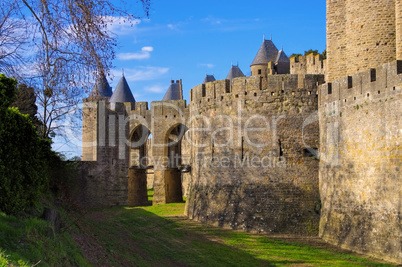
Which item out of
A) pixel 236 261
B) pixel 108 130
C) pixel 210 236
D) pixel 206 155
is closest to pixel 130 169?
pixel 108 130

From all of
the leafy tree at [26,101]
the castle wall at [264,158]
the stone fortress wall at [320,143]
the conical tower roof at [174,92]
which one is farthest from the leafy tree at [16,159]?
the conical tower roof at [174,92]

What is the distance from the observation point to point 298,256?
47.4 ft

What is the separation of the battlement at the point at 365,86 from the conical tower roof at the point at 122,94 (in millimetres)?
22235

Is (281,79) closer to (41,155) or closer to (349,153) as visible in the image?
(349,153)

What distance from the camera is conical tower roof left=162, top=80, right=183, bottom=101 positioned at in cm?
4144

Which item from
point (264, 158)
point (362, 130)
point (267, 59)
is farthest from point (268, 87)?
point (267, 59)

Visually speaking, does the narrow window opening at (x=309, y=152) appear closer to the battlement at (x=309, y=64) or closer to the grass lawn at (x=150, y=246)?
the grass lawn at (x=150, y=246)

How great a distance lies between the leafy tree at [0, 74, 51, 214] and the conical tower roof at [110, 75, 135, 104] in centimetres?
2682

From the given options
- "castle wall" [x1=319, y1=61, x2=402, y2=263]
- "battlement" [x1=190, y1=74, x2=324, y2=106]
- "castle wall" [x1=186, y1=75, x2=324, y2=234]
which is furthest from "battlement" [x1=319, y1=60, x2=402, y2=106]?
"castle wall" [x1=186, y1=75, x2=324, y2=234]

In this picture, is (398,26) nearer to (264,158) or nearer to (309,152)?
(309,152)

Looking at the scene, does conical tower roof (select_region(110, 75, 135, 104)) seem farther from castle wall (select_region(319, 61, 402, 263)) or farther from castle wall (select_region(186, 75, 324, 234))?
castle wall (select_region(319, 61, 402, 263))

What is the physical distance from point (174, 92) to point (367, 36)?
2675cm

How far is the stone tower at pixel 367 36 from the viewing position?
15.8 m

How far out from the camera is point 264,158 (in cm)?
1766
